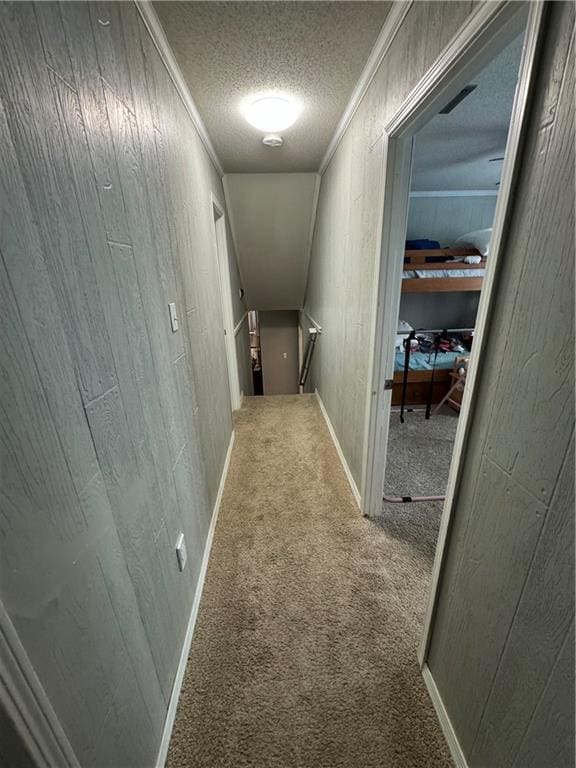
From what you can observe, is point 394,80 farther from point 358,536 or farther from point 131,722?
point 131,722

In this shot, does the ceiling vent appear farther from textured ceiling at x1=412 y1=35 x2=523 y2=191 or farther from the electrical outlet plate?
the electrical outlet plate

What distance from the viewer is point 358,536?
5.77 feet

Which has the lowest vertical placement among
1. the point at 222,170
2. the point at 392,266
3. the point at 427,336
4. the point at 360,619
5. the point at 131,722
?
the point at 360,619

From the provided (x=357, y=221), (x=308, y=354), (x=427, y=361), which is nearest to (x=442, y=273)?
(x=427, y=361)

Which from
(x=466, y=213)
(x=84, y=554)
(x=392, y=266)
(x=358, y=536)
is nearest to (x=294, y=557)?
(x=358, y=536)

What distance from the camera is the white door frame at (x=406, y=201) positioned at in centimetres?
62

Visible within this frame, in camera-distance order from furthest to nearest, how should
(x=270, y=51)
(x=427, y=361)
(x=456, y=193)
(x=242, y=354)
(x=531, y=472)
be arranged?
(x=242, y=354) < (x=456, y=193) < (x=427, y=361) < (x=270, y=51) < (x=531, y=472)

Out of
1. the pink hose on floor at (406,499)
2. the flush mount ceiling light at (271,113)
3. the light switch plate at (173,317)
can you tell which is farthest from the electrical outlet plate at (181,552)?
the flush mount ceiling light at (271,113)

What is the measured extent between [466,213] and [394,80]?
3.23 meters

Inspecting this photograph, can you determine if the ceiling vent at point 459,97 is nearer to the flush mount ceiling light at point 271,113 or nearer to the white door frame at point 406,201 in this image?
the white door frame at point 406,201

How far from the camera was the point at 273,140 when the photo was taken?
212 centimetres

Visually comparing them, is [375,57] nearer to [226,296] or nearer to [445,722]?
[226,296]

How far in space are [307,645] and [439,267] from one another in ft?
10.7

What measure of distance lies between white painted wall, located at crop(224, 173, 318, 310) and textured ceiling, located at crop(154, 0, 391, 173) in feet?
3.45
